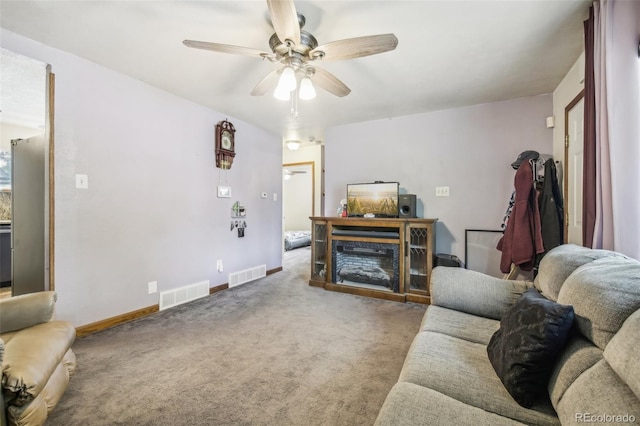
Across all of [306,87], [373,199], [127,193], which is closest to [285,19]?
[306,87]

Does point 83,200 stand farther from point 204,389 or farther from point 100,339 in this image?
point 204,389

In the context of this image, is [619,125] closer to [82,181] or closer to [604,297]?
[604,297]

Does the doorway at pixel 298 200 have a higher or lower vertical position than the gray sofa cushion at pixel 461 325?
higher

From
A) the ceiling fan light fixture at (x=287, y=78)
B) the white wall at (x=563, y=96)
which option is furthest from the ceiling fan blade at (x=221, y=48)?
the white wall at (x=563, y=96)

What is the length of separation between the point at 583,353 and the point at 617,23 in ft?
5.42

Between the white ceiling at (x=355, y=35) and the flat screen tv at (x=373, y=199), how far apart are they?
1.10 m

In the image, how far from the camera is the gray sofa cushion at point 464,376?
93cm

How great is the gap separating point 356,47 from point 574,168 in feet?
7.37

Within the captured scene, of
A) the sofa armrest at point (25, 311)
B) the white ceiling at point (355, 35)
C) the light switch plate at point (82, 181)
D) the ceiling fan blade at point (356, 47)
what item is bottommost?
the sofa armrest at point (25, 311)

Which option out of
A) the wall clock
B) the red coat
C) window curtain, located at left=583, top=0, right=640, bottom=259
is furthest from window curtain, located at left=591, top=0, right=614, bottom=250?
the wall clock

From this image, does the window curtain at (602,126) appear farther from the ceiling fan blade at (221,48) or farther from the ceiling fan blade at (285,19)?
the ceiling fan blade at (221,48)

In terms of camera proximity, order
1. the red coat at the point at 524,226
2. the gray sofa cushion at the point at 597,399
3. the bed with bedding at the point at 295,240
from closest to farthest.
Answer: the gray sofa cushion at the point at 597,399
the red coat at the point at 524,226
the bed with bedding at the point at 295,240

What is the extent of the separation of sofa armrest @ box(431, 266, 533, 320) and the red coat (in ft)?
2.87

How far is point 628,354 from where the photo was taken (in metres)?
0.69
